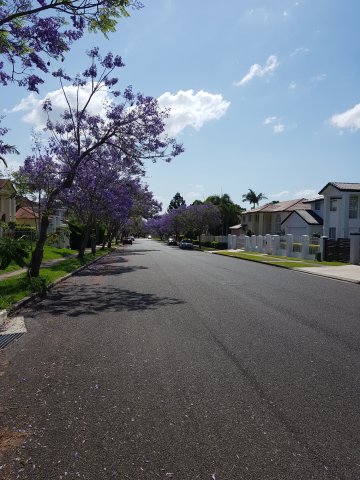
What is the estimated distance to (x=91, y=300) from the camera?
1309 centimetres

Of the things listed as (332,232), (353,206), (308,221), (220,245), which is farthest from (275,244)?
(220,245)

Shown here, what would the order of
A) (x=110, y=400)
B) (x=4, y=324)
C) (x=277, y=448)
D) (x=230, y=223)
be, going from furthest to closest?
1. (x=230, y=223)
2. (x=4, y=324)
3. (x=110, y=400)
4. (x=277, y=448)

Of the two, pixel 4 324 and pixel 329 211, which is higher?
pixel 329 211

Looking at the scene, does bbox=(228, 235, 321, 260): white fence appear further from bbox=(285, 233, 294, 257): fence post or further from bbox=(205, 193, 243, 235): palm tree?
bbox=(205, 193, 243, 235): palm tree

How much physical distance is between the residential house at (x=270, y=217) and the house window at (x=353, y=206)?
19140mm

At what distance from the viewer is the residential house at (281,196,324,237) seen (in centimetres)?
5353

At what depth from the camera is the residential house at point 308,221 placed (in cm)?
5353

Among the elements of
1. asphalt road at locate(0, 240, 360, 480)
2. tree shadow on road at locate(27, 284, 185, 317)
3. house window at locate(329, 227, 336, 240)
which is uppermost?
house window at locate(329, 227, 336, 240)

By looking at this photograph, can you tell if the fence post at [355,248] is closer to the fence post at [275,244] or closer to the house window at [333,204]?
the fence post at [275,244]

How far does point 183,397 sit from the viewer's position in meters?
5.15

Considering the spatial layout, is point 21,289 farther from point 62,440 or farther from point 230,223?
point 230,223

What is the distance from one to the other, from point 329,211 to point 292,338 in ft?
128

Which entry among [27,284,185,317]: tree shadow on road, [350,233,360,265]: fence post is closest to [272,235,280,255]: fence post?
[350,233,360,265]: fence post

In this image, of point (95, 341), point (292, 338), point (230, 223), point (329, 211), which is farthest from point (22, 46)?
point (230, 223)
